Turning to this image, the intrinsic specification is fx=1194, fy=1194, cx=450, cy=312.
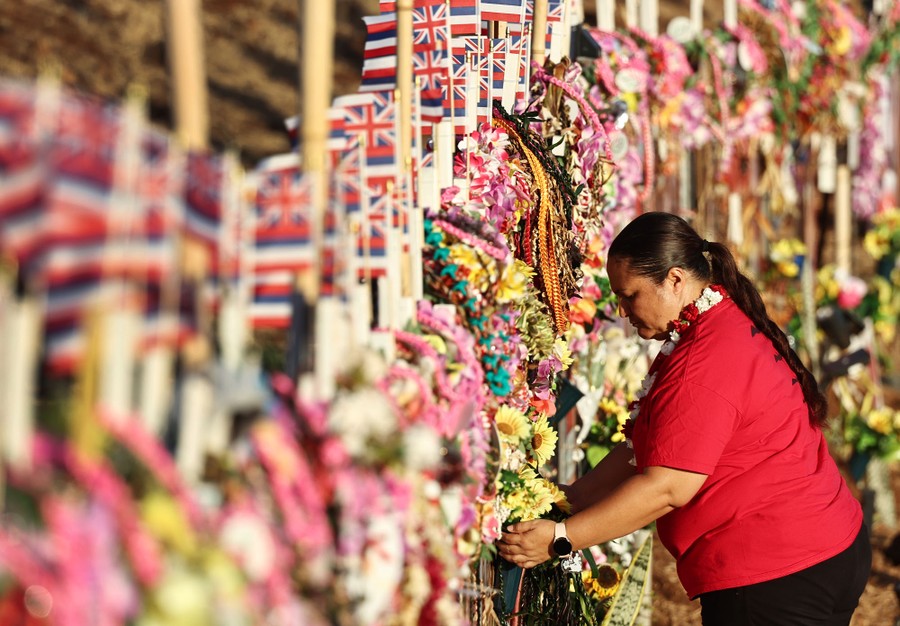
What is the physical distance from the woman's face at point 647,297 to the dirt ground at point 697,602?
6.96 ft

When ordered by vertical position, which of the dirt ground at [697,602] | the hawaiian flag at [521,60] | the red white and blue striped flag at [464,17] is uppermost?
the red white and blue striped flag at [464,17]

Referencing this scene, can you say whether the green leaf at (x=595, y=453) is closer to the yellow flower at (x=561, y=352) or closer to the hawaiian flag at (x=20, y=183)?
the yellow flower at (x=561, y=352)

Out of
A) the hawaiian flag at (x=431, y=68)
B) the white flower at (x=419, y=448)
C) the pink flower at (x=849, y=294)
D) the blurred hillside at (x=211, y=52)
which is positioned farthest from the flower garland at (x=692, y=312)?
the blurred hillside at (x=211, y=52)

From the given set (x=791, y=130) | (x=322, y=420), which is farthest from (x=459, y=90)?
(x=791, y=130)

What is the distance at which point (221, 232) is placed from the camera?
5.20 ft

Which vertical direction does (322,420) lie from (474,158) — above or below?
below

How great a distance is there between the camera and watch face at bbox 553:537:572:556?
8.43 ft

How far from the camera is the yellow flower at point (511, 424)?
2.41 metres

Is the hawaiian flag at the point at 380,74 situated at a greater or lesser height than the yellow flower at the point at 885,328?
greater

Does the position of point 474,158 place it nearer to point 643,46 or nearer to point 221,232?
point 221,232

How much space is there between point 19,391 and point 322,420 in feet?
1.60

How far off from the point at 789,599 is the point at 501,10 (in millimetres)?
1539

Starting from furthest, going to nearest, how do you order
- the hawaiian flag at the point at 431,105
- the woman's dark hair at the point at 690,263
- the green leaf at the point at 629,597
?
the green leaf at the point at 629,597 < the woman's dark hair at the point at 690,263 < the hawaiian flag at the point at 431,105

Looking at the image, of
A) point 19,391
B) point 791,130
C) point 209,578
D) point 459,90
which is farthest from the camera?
point 791,130
